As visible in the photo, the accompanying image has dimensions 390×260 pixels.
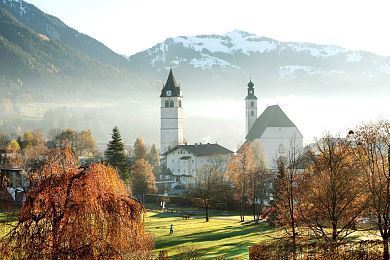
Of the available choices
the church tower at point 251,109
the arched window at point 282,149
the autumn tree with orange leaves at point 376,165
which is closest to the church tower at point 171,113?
the church tower at point 251,109

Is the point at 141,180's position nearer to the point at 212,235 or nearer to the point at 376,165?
the point at 212,235

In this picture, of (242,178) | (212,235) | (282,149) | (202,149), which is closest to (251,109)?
(202,149)

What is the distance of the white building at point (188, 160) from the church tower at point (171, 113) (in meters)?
20.2

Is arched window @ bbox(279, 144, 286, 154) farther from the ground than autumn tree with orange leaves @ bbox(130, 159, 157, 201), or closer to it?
farther from the ground

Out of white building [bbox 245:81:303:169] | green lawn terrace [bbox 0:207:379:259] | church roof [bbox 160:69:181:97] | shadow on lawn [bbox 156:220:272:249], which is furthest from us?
church roof [bbox 160:69:181:97]

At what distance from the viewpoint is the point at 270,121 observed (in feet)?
323

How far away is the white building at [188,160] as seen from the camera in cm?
9675

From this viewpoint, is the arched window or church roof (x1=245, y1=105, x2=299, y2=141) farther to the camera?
church roof (x1=245, y1=105, x2=299, y2=141)

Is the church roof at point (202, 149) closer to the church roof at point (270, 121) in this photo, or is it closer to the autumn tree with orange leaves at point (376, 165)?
the church roof at point (270, 121)

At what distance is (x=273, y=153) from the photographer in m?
96.9

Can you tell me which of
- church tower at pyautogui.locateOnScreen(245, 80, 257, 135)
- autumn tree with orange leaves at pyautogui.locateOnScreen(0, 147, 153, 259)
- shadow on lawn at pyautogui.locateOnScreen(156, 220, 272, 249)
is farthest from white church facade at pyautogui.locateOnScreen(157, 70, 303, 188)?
autumn tree with orange leaves at pyautogui.locateOnScreen(0, 147, 153, 259)

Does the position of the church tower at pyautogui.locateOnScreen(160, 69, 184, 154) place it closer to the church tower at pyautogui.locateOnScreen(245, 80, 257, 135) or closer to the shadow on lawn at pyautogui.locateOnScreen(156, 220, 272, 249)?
the church tower at pyautogui.locateOnScreen(245, 80, 257, 135)

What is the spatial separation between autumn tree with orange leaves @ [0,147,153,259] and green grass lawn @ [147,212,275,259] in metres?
11.1

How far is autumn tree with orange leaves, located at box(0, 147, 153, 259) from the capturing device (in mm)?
15547
